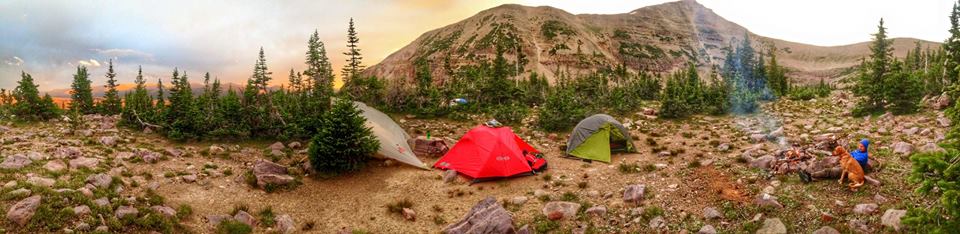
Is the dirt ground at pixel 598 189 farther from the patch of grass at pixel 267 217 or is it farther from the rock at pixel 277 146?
the rock at pixel 277 146

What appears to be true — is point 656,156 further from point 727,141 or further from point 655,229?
point 655,229

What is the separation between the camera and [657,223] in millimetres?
11461

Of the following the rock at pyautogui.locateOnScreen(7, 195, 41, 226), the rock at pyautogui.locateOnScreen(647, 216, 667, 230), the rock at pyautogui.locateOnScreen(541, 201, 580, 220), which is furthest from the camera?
the rock at pyautogui.locateOnScreen(541, 201, 580, 220)

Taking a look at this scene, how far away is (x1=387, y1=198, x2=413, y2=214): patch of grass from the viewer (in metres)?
13.9

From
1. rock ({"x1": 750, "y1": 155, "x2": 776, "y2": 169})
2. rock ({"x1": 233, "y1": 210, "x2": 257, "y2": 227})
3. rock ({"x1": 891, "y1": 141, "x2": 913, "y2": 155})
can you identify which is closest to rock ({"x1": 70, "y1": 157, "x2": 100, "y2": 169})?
rock ({"x1": 233, "y1": 210, "x2": 257, "y2": 227})

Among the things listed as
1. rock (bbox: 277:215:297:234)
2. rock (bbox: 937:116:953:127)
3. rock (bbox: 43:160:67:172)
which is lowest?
rock (bbox: 277:215:297:234)

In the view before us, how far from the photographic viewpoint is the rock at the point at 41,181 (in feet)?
38.4

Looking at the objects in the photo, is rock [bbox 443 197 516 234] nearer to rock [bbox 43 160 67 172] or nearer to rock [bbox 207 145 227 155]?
rock [bbox 207 145 227 155]

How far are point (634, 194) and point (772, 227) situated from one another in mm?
3745

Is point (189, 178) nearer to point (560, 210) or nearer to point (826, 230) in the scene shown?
point (560, 210)

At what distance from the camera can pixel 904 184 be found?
10836mm

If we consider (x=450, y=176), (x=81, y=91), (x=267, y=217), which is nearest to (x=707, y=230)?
(x=450, y=176)

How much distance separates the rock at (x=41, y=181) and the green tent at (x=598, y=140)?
17.8 m

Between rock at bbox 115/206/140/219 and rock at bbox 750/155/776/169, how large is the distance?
1828 cm
